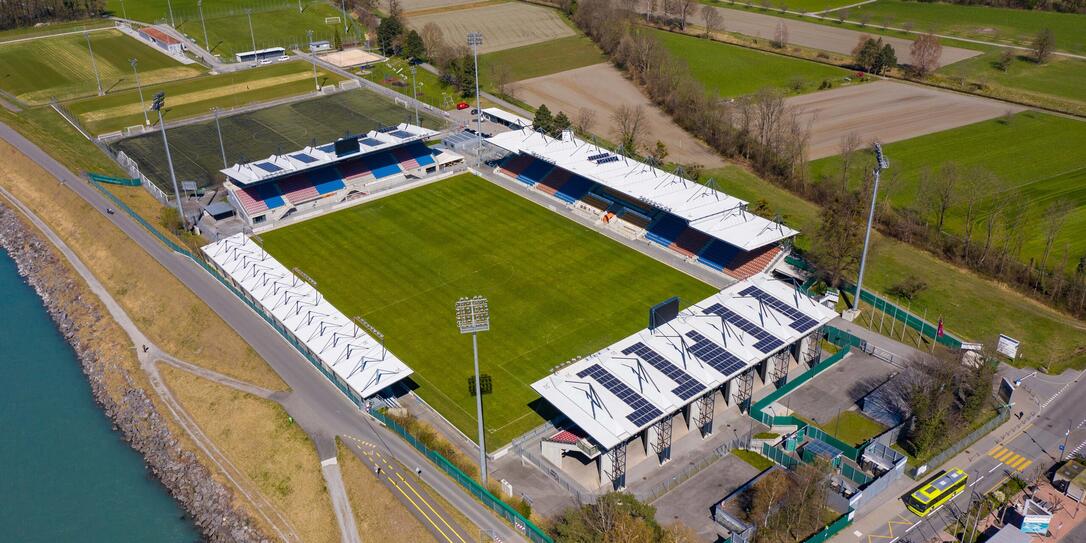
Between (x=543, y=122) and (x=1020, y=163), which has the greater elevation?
(x=543, y=122)

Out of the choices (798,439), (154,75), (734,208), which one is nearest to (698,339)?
(798,439)

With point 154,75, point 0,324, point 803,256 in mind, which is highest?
point 154,75

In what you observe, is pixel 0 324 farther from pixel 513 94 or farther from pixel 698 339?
pixel 513 94

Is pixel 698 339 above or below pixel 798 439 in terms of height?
above

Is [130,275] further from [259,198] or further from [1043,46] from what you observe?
[1043,46]

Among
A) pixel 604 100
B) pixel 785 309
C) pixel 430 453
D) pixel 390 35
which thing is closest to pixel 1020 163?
pixel 785 309

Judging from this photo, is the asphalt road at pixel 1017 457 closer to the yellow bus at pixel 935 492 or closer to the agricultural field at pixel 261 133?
the yellow bus at pixel 935 492

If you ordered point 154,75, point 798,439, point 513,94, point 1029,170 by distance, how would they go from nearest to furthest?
1. point 798,439
2. point 1029,170
3. point 513,94
4. point 154,75

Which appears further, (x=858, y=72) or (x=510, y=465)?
(x=858, y=72)

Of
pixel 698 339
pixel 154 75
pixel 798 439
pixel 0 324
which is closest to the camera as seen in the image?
pixel 798 439
